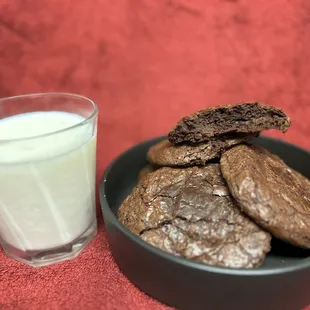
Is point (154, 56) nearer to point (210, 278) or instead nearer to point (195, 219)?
point (195, 219)

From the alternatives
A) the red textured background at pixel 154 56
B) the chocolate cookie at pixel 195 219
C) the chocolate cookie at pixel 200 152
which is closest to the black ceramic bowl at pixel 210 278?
the chocolate cookie at pixel 195 219

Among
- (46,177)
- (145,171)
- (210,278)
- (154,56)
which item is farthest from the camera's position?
(154,56)

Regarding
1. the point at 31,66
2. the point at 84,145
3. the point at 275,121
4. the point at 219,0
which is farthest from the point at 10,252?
the point at 219,0

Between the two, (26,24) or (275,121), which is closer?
(275,121)

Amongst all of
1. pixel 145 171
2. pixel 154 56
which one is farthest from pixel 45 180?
pixel 154 56

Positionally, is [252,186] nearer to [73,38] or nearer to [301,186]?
[301,186]

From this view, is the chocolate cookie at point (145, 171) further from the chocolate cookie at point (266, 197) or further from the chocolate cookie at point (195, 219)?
the chocolate cookie at point (266, 197)
